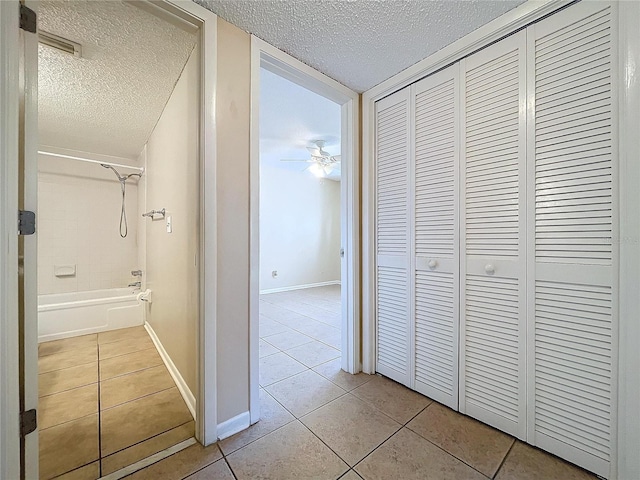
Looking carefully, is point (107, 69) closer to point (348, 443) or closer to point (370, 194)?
point (370, 194)

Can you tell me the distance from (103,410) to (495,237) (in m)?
2.41

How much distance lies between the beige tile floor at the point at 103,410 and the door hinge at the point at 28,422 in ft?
1.14

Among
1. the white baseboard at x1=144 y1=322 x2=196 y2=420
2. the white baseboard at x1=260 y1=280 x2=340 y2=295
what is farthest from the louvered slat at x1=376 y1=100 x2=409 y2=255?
the white baseboard at x1=260 y1=280 x2=340 y2=295

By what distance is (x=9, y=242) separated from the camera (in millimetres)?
854

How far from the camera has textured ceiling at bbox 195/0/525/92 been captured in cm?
122

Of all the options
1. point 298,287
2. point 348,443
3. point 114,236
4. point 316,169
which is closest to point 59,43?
point 348,443

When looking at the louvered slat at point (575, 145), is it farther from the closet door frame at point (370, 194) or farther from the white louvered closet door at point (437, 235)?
the closet door frame at point (370, 194)

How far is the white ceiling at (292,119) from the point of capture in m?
2.28

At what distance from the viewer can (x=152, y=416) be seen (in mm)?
1506

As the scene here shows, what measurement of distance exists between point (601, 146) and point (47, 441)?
2.85 metres

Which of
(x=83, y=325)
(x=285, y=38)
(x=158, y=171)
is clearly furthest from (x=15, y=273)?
(x=83, y=325)

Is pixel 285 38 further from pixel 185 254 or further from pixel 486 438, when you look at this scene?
pixel 486 438

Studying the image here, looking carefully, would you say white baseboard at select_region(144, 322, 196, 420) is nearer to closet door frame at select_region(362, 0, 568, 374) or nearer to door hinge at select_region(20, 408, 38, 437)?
door hinge at select_region(20, 408, 38, 437)

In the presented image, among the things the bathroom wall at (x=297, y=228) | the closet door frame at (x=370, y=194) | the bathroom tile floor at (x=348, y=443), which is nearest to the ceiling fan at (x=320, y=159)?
the bathroom wall at (x=297, y=228)
